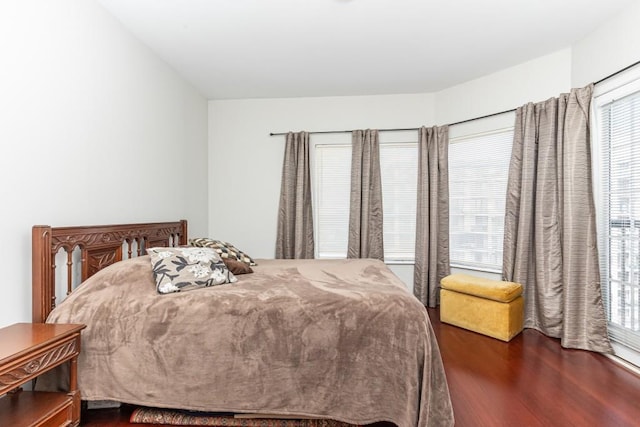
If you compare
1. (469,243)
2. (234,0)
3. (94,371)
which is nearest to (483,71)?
(469,243)

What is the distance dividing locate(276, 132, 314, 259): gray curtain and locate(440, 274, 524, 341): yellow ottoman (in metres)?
1.69

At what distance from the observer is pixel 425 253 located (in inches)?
150

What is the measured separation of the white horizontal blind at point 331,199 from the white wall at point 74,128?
1764 mm

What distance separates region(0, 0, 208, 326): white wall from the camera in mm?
1645

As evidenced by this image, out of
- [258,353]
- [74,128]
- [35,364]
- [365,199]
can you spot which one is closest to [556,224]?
[365,199]

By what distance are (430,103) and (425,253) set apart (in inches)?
74.9

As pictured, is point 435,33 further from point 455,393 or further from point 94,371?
point 94,371

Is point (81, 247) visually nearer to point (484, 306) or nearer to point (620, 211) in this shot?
point (484, 306)

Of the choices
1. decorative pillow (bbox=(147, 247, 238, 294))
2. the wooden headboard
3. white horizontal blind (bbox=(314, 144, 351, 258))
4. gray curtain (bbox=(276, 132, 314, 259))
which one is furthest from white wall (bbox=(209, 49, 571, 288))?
decorative pillow (bbox=(147, 247, 238, 294))

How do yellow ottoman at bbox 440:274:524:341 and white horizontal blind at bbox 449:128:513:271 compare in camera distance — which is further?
white horizontal blind at bbox 449:128:513:271

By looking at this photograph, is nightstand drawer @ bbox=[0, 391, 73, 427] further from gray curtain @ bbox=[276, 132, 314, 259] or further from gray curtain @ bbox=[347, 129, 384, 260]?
gray curtain @ bbox=[347, 129, 384, 260]

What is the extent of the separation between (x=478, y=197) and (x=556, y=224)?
2.91 feet

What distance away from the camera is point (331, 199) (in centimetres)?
414

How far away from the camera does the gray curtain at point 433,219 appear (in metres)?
3.80
